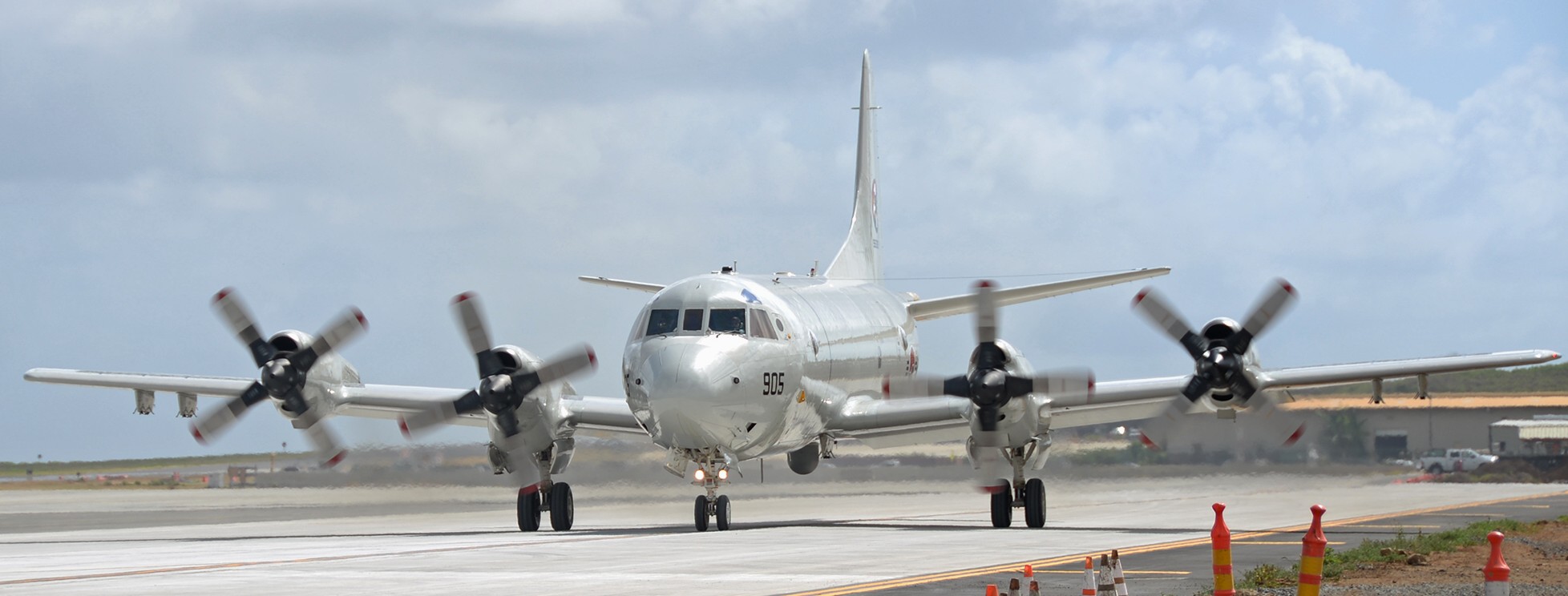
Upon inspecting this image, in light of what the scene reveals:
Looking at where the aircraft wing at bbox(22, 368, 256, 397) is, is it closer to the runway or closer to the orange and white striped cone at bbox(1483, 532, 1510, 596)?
the runway

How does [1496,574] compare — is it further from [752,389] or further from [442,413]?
[442,413]

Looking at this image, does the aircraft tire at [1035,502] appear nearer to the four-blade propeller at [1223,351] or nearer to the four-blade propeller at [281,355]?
the four-blade propeller at [1223,351]

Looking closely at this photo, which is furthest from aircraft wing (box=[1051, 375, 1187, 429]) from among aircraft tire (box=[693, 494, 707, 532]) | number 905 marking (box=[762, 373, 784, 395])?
aircraft tire (box=[693, 494, 707, 532])

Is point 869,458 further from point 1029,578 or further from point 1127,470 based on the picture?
point 1029,578

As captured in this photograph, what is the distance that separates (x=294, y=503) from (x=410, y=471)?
23.8 feet

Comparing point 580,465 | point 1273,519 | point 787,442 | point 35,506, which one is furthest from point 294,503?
point 1273,519

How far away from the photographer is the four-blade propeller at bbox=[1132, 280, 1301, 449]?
2439 centimetres

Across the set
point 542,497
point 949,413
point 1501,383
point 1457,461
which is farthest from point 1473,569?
point 1457,461

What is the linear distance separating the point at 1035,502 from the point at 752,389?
17.0ft

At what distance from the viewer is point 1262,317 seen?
24.6 metres

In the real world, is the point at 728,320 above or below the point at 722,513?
above

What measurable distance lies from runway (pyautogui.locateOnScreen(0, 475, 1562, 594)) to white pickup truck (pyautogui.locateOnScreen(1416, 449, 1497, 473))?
319cm

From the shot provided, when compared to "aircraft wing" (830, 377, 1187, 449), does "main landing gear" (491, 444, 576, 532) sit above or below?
below

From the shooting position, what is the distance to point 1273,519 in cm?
2744
